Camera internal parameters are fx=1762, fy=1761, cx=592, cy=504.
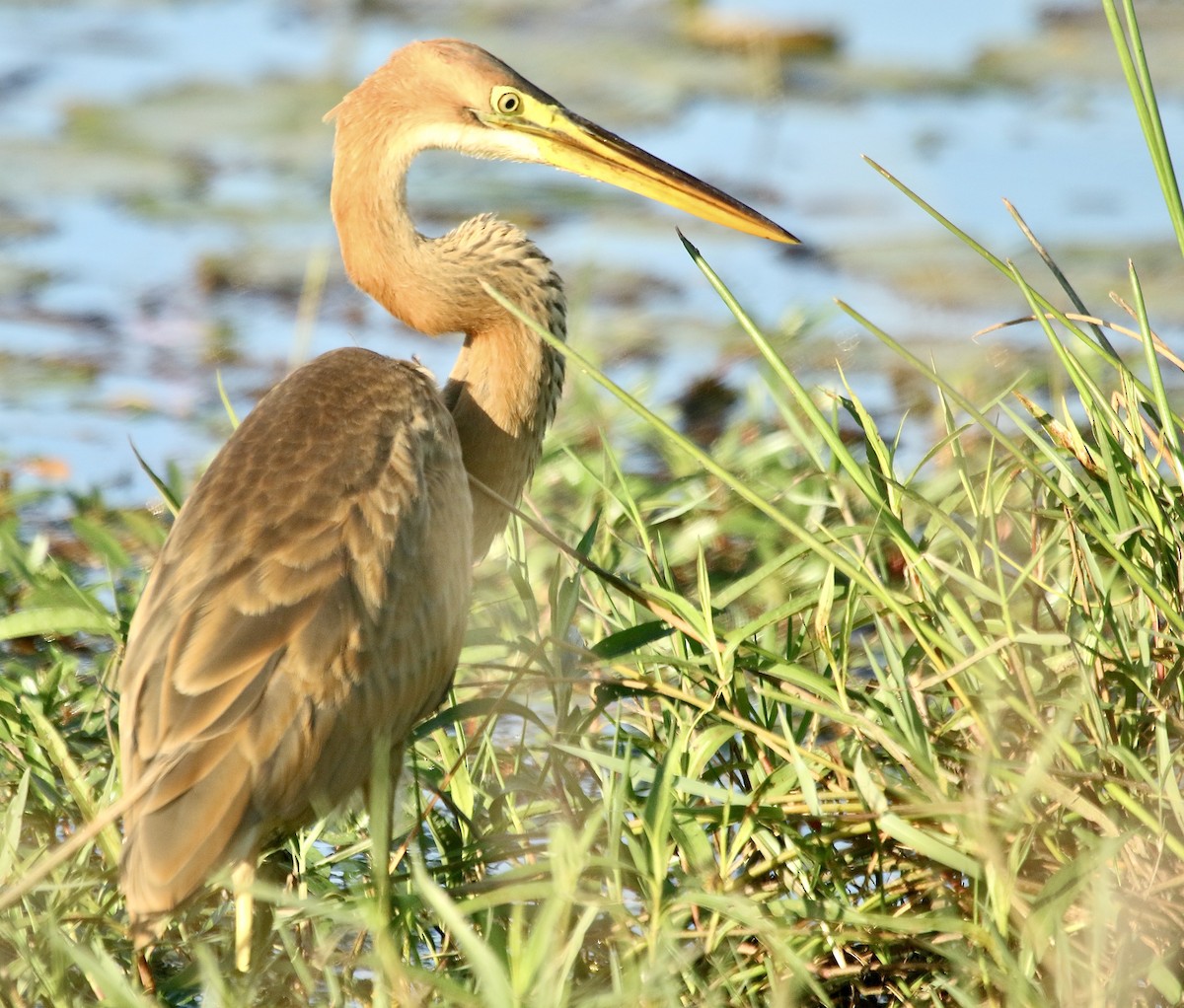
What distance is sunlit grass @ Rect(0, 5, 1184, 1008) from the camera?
242cm

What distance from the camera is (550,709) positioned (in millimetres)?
4141

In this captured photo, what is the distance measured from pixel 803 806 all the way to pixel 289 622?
84 centimetres

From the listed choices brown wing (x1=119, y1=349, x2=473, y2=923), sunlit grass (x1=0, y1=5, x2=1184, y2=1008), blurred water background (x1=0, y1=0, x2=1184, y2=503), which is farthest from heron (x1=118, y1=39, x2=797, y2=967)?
blurred water background (x1=0, y1=0, x2=1184, y2=503)

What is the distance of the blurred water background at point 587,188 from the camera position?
6500 millimetres

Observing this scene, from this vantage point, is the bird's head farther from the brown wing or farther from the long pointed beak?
the brown wing

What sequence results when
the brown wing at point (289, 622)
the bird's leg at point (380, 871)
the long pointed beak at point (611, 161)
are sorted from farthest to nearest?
the long pointed beak at point (611, 161) → the brown wing at point (289, 622) → the bird's leg at point (380, 871)

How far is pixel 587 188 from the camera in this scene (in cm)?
859

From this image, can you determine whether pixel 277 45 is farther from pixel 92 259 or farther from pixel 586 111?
pixel 92 259

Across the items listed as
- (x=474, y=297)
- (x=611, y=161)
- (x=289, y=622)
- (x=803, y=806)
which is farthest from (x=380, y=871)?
(x=611, y=161)

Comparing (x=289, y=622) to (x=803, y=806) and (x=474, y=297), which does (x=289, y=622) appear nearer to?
(x=803, y=806)

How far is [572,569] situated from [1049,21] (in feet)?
27.9

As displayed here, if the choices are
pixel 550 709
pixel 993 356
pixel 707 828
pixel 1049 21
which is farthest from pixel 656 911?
pixel 1049 21

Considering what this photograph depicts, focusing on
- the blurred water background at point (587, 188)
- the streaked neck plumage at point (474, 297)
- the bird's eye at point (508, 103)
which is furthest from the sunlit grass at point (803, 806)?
the blurred water background at point (587, 188)

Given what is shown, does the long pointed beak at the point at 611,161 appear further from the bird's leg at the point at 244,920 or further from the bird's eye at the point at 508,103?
the bird's leg at the point at 244,920
